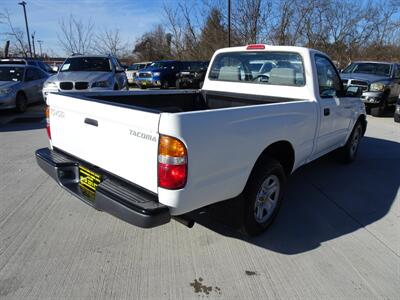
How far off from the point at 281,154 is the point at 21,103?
9.38 meters

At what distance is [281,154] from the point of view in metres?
3.48

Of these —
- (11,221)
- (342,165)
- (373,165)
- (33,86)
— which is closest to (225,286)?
(11,221)

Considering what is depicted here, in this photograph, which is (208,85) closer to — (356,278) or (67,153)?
(67,153)

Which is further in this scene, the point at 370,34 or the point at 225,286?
the point at 370,34

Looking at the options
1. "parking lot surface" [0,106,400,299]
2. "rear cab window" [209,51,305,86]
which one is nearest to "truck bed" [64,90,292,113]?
"rear cab window" [209,51,305,86]

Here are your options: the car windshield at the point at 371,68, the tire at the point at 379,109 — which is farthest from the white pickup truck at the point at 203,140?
the car windshield at the point at 371,68

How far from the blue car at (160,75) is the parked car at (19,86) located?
7.31 metres

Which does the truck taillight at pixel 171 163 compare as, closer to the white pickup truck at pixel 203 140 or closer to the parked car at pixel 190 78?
the white pickup truck at pixel 203 140

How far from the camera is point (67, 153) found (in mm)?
3189

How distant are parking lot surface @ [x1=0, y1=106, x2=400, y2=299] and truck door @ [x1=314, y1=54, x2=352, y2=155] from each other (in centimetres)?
74

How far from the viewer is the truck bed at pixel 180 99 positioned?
3.79 m

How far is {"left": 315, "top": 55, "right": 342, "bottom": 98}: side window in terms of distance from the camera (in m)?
4.01

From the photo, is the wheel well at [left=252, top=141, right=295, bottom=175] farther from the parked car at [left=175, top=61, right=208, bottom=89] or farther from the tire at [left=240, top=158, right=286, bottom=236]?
the parked car at [left=175, top=61, right=208, bottom=89]

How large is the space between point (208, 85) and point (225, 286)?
3094mm
